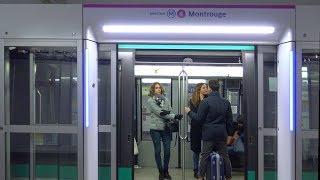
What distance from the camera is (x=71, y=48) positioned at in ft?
15.6

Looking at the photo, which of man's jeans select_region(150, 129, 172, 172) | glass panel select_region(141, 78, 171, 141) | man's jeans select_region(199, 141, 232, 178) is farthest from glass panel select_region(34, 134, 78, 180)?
glass panel select_region(141, 78, 171, 141)

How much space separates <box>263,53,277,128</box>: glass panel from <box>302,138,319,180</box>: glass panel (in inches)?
21.6

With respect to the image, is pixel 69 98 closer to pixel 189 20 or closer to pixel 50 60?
pixel 50 60

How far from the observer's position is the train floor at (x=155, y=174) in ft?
23.9

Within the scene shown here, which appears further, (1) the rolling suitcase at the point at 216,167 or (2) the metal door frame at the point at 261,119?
(1) the rolling suitcase at the point at 216,167

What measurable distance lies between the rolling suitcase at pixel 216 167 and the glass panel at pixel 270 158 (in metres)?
0.56

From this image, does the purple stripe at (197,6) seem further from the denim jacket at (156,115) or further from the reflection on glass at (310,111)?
the denim jacket at (156,115)

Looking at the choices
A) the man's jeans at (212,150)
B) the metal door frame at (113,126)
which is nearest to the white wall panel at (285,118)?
the man's jeans at (212,150)

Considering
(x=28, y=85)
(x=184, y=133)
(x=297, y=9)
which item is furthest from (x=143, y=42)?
(x=184, y=133)

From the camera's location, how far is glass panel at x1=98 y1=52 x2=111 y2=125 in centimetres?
527

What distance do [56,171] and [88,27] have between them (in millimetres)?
1785

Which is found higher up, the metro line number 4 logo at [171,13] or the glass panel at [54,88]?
the metro line number 4 logo at [171,13]

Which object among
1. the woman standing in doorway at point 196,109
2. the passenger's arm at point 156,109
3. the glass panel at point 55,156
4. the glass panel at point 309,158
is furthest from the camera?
the passenger's arm at point 156,109

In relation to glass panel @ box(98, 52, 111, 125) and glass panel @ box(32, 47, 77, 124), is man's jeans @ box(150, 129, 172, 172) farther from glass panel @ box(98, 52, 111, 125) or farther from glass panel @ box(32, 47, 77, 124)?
glass panel @ box(32, 47, 77, 124)
